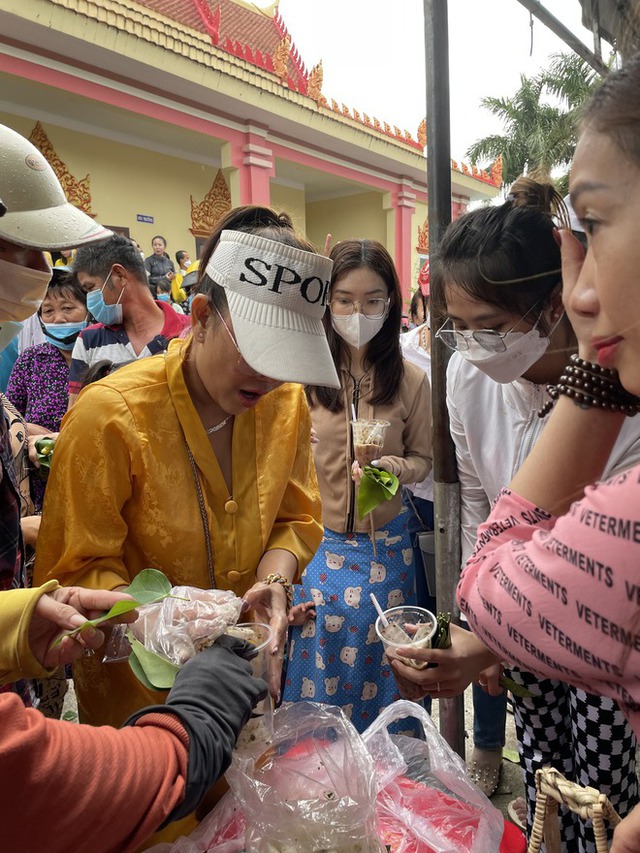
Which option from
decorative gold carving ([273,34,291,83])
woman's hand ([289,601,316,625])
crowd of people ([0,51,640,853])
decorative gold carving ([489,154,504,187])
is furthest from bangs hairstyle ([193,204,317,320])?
decorative gold carving ([489,154,504,187])

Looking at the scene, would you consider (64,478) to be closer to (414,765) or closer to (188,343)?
(188,343)

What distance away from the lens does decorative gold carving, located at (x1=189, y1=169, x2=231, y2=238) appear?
12.2 meters

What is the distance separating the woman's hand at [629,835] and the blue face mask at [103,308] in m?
3.24

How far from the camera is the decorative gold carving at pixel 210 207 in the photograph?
40.1 ft

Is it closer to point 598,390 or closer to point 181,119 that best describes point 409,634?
point 598,390

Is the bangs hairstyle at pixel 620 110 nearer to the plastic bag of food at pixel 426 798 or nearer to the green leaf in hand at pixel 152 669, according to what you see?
the green leaf in hand at pixel 152 669

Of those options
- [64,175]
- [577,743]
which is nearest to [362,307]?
[577,743]

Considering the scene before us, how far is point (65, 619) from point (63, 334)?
277 centimetres

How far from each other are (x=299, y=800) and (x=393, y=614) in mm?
618

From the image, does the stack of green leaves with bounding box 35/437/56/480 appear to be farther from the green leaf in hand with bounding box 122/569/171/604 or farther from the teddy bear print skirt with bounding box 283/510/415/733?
the green leaf in hand with bounding box 122/569/171/604

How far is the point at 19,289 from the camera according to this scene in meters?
1.31

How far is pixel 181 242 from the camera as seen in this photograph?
39.5 ft

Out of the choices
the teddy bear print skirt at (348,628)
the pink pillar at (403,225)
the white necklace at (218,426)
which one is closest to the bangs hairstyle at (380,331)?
the teddy bear print skirt at (348,628)

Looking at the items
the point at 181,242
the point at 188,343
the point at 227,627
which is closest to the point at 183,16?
the point at 181,242
